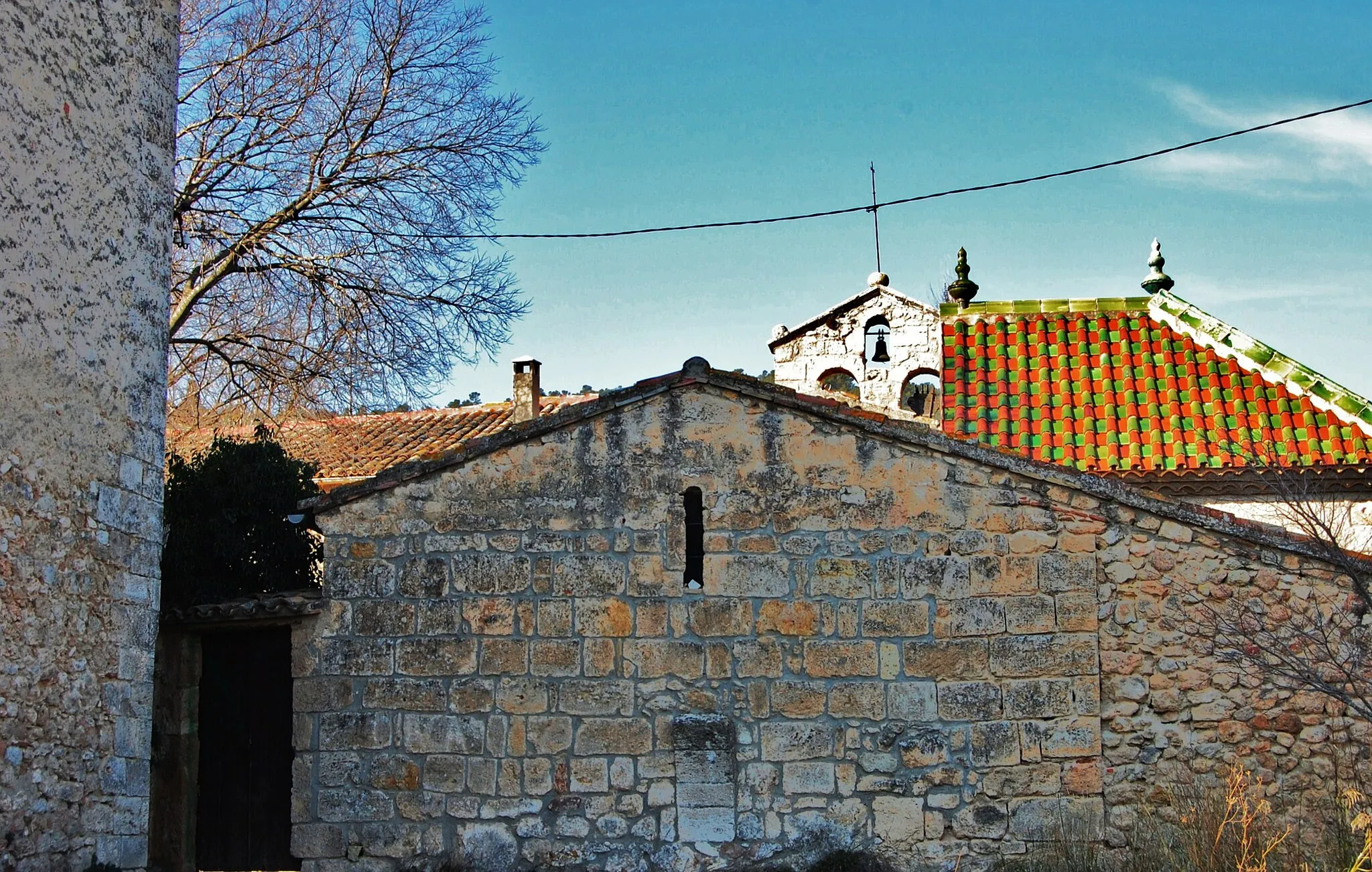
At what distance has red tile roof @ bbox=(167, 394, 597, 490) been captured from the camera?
18.0 metres

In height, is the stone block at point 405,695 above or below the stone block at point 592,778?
above

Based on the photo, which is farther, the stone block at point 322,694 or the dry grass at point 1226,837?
the stone block at point 322,694

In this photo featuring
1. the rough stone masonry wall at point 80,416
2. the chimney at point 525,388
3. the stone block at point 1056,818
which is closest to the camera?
the rough stone masonry wall at point 80,416

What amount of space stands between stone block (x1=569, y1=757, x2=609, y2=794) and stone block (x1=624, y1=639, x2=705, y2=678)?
631 millimetres

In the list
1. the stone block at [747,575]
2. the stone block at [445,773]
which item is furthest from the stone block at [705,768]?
the stone block at [445,773]

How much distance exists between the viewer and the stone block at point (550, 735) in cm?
891

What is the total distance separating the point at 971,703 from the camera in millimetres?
8742

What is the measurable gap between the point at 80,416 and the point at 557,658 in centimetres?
330

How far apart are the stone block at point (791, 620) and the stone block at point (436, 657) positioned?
1948 mm

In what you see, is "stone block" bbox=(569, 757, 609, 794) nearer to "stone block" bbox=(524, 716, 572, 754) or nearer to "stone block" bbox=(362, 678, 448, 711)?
"stone block" bbox=(524, 716, 572, 754)

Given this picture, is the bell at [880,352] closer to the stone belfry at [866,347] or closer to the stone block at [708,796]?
the stone belfry at [866,347]

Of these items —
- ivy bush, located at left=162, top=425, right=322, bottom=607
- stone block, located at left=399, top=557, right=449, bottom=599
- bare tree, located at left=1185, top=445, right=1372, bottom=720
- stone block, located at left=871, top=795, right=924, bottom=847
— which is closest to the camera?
bare tree, located at left=1185, top=445, right=1372, bottom=720

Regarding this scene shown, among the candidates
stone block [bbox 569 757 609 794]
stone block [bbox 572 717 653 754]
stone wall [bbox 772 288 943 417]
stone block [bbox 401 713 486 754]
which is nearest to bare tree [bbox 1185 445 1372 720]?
stone block [bbox 572 717 653 754]

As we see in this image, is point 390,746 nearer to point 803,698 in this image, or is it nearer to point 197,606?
point 197,606
